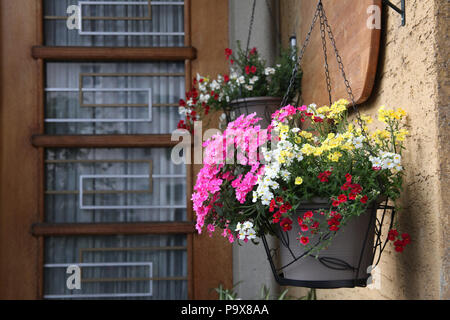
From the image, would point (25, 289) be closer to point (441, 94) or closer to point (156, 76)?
point (156, 76)

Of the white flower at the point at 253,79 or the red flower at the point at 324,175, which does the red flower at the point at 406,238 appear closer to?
the red flower at the point at 324,175

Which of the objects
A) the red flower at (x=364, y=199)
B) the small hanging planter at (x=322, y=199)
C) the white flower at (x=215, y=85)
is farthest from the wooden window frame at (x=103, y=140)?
the red flower at (x=364, y=199)

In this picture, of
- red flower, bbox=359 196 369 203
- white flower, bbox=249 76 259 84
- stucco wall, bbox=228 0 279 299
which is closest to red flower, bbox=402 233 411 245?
red flower, bbox=359 196 369 203

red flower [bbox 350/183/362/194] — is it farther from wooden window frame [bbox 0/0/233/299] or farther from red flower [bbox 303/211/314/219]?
wooden window frame [bbox 0/0/233/299]

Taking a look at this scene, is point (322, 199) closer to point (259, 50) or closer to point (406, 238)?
point (406, 238)

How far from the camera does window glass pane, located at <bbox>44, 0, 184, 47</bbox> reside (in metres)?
2.41

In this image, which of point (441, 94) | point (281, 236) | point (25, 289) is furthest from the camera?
point (25, 289)

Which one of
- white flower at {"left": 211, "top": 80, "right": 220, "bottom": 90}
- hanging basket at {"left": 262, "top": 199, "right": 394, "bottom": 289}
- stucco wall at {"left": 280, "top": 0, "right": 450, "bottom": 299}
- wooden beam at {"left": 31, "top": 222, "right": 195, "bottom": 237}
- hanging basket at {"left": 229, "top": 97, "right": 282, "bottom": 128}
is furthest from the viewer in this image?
wooden beam at {"left": 31, "top": 222, "right": 195, "bottom": 237}

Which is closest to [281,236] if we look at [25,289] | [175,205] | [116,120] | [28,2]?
[175,205]

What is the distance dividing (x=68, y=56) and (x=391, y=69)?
1.62 meters

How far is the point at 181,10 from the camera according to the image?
245cm

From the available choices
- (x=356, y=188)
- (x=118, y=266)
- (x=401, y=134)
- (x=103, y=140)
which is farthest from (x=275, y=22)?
(x=356, y=188)

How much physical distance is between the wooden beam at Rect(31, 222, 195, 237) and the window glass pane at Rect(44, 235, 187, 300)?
0.16 ft

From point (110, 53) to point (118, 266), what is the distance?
3.28 feet
